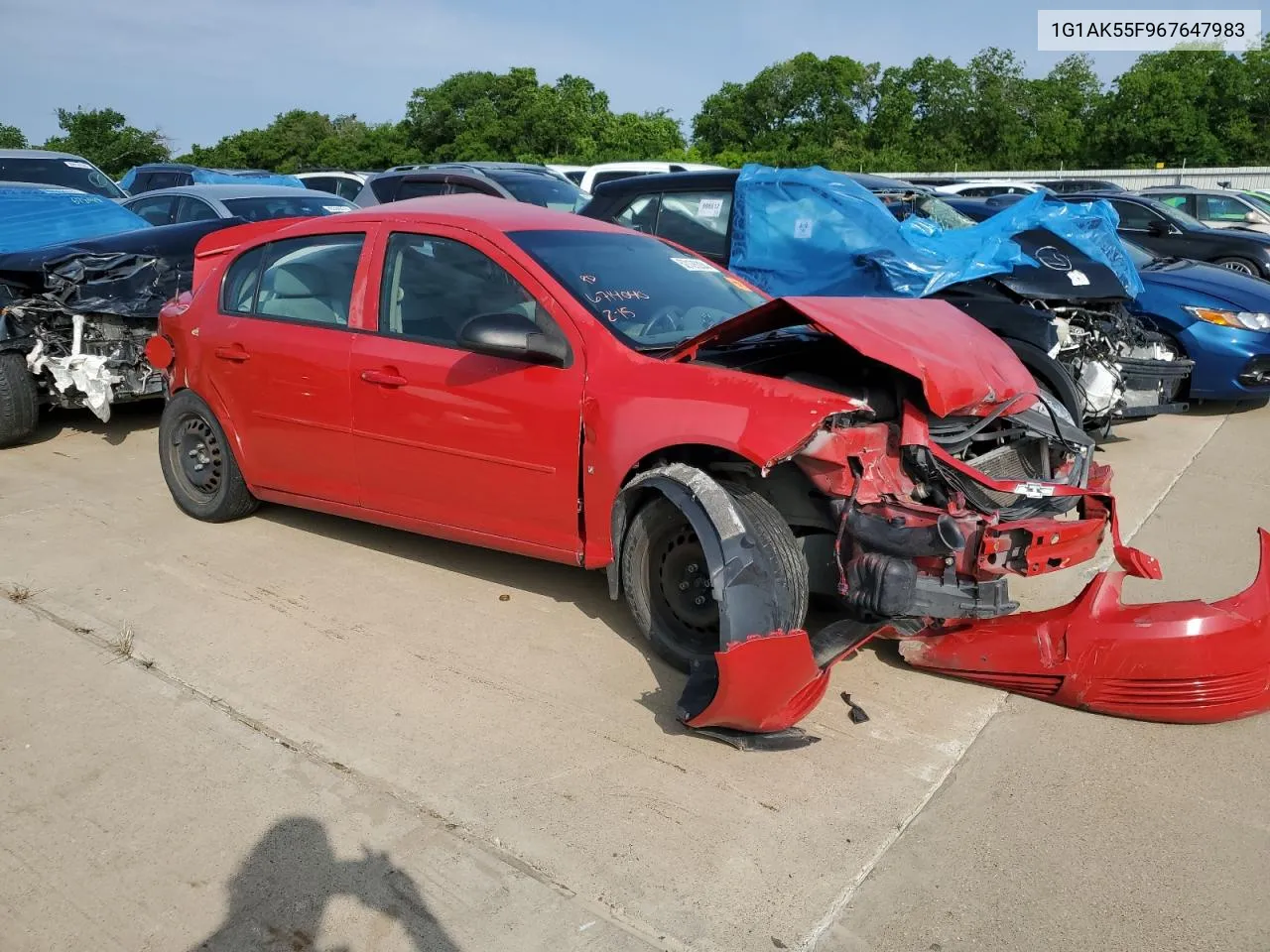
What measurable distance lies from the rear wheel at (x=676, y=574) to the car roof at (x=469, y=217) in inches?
59.9

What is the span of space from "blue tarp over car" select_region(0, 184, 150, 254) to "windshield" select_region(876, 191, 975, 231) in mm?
5901

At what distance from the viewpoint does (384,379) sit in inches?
182

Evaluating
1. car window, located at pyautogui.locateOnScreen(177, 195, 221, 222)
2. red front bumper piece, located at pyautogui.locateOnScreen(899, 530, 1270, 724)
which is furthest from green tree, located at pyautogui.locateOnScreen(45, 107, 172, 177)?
red front bumper piece, located at pyautogui.locateOnScreen(899, 530, 1270, 724)

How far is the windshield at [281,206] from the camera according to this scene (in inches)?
428

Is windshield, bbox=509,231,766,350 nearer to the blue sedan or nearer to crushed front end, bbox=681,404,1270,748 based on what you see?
crushed front end, bbox=681,404,1270,748

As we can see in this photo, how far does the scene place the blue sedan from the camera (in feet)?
25.6

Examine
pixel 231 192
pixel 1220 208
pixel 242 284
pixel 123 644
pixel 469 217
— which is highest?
pixel 231 192

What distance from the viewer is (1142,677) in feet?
11.6

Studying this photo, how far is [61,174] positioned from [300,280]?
8893 millimetres

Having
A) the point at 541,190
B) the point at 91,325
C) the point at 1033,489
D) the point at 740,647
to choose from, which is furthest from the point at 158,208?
the point at 1033,489

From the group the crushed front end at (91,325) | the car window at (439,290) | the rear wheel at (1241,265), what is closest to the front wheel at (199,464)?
the car window at (439,290)

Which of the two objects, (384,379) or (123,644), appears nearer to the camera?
(123,644)

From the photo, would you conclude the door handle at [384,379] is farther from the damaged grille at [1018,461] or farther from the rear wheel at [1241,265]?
the rear wheel at [1241,265]

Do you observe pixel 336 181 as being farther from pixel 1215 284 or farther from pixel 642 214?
pixel 1215 284
